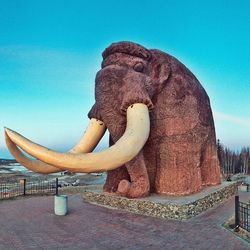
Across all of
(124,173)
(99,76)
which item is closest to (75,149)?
(124,173)

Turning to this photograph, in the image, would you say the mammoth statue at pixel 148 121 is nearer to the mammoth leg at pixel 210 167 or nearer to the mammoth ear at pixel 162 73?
the mammoth ear at pixel 162 73

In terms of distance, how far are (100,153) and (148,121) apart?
1796 millimetres

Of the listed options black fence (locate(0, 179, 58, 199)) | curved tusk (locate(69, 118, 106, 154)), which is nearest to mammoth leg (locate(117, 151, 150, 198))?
curved tusk (locate(69, 118, 106, 154))

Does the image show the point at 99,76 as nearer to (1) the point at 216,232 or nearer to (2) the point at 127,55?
(2) the point at 127,55

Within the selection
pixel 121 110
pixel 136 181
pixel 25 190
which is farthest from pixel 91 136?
pixel 25 190

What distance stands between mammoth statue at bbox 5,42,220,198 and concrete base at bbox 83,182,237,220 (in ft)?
0.89

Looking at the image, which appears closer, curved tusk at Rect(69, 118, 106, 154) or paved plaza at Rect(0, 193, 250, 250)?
paved plaza at Rect(0, 193, 250, 250)

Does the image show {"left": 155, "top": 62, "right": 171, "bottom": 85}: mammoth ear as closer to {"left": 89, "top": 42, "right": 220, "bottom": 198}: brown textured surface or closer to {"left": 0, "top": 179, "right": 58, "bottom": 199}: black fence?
{"left": 89, "top": 42, "right": 220, "bottom": 198}: brown textured surface

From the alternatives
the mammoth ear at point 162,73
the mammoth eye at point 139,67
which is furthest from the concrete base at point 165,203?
the mammoth eye at point 139,67

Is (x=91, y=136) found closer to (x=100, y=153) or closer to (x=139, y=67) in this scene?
(x=139, y=67)

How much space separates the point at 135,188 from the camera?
8.17 m

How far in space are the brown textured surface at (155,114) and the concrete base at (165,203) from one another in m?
0.30

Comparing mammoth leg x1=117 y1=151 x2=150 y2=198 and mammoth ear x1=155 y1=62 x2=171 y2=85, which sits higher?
mammoth ear x1=155 y1=62 x2=171 y2=85

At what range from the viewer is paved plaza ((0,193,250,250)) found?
538 cm
